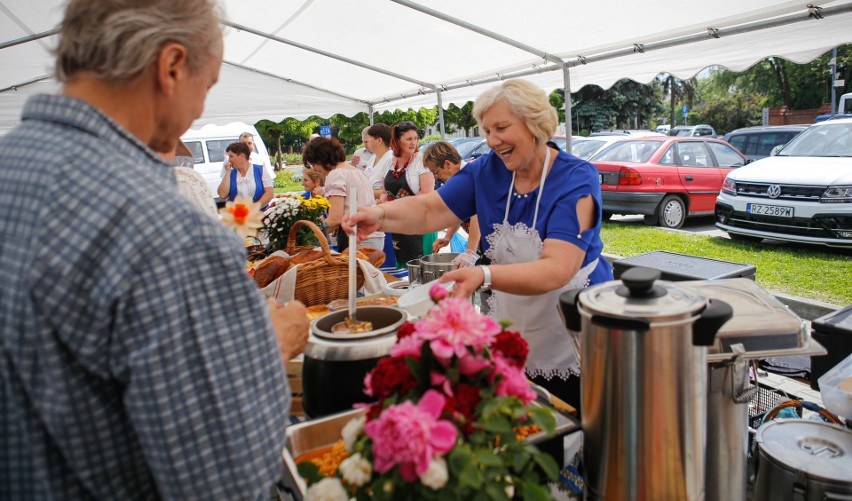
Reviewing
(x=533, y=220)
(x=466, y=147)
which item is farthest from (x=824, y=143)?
(x=466, y=147)

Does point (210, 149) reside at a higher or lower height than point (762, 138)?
higher

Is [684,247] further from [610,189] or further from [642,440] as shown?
[642,440]

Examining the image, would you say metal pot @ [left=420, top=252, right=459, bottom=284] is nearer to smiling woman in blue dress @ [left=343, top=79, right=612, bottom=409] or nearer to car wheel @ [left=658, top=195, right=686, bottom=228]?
smiling woman in blue dress @ [left=343, top=79, right=612, bottom=409]

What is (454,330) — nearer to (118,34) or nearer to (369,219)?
(118,34)

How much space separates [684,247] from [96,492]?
815 centimetres

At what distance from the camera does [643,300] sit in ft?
3.63

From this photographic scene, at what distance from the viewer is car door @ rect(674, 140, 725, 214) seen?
953 cm

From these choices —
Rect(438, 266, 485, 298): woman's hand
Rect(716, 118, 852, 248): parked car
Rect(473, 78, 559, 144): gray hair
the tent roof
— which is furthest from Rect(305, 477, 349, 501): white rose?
Rect(716, 118, 852, 248): parked car

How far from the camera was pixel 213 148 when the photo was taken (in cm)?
1355

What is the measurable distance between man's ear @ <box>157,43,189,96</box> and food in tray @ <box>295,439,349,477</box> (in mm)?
874

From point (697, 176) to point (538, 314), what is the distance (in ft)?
29.1

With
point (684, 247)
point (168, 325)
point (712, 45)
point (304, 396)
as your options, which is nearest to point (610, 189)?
point (684, 247)

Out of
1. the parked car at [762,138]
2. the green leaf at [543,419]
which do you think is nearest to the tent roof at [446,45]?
the green leaf at [543,419]

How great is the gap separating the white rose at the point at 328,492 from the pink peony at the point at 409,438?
0.14 metres
